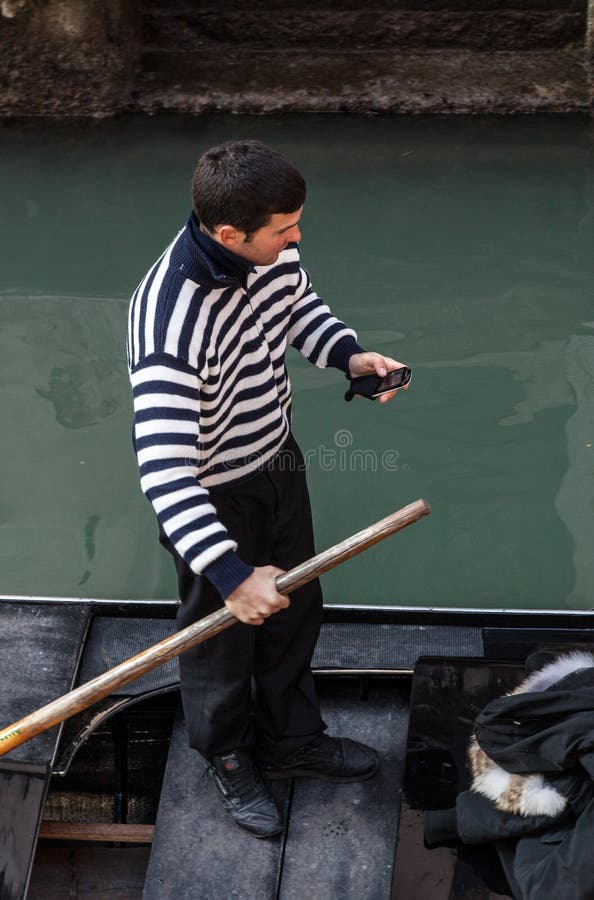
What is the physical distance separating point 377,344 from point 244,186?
306cm

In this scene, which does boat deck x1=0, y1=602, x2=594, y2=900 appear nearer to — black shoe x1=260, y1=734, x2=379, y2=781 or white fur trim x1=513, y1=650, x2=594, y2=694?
black shoe x1=260, y1=734, x2=379, y2=781

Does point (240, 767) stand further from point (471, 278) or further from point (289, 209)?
point (471, 278)

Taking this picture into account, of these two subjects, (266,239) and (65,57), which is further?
(65,57)

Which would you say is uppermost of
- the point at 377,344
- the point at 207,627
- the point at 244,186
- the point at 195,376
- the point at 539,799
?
the point at 244,186

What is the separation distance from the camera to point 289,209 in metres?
1.82

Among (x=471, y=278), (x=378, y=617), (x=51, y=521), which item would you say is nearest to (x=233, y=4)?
(x=471, y=278)

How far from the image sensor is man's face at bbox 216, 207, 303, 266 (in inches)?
72.1

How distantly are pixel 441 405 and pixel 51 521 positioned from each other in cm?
151

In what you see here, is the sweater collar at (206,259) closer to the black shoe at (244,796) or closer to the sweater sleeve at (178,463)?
the sweater sleeve at (178,463)

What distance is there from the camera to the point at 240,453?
205 centimetres

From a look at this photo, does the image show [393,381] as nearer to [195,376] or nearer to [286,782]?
[195,376]

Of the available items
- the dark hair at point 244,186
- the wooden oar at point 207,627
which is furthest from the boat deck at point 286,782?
the dark hair at point 244,186

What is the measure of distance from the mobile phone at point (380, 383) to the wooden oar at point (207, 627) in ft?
1.09

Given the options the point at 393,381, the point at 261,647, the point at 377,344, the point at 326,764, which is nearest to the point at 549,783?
the point at 326,764
